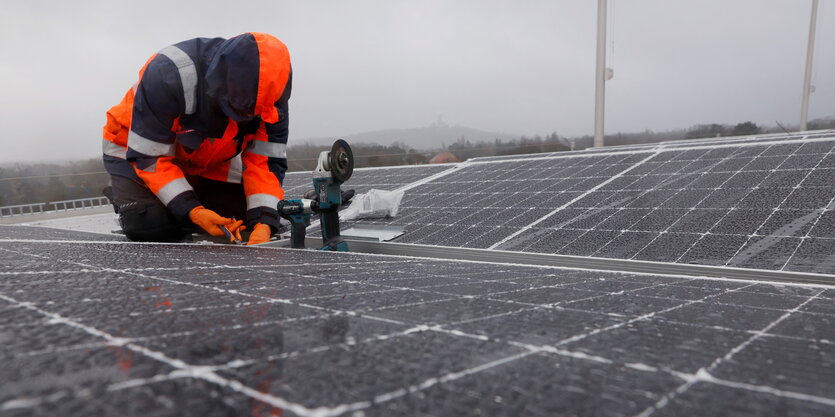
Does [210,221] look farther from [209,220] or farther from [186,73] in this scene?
[186,73]

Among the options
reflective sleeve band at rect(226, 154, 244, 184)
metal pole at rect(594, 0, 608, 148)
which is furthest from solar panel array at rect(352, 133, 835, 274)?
metal pole at rect(594, 0, 608, 148)

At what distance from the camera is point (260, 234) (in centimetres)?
523

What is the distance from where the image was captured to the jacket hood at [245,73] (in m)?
4.34

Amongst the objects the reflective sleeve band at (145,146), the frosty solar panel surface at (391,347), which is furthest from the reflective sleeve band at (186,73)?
the frosty solar panel surface at (391,347)

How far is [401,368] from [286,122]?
504 cm

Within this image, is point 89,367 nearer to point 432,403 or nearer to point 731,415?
point 432,403

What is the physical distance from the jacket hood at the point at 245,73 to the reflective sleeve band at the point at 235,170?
5.16 ft

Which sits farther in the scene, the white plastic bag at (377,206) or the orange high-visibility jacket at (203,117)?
the white plastic bag at (377,206)

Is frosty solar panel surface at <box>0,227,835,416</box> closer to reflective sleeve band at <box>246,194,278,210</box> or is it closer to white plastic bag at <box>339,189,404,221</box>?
reflective sleeve band at <box>246,194,278,210</box>

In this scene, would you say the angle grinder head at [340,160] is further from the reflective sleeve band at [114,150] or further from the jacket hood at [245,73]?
the reflective sleeve band at [114,150]

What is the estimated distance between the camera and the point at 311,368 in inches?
43.8

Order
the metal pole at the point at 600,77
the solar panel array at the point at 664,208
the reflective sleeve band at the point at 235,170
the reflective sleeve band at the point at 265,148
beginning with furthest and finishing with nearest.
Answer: the metal pole at the point at 600,77 → the reflective sleeve band at the point at 235,170 → the reflective sleeve band at the point at 265,148 → the solar panel array at the point at 664,208

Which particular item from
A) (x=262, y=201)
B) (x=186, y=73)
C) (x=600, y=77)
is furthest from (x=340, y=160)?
(x=600, y=77)

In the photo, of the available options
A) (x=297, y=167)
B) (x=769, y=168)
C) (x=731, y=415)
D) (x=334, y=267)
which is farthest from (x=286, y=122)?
(x=297, y=167)
